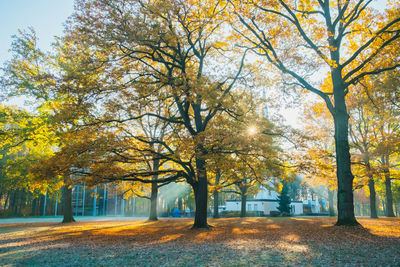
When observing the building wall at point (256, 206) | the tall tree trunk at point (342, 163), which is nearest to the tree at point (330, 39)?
the tall tree trunk at point (342, 163)

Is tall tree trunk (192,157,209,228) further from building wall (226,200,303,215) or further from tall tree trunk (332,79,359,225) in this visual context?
A: building wall (226,200,303,215)

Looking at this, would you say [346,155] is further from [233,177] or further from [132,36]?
[132,36]

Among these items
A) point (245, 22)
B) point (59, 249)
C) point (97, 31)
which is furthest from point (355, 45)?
point (59, 249)

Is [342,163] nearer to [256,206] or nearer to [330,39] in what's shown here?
[330,39]

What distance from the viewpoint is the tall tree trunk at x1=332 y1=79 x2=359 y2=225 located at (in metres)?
12.6

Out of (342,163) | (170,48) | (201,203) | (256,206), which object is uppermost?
(170,48)

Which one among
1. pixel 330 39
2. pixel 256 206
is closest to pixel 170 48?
pixel 330 39

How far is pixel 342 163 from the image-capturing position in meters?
13.3

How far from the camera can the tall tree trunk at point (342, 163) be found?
497 inches

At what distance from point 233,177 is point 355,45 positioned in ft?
33.7

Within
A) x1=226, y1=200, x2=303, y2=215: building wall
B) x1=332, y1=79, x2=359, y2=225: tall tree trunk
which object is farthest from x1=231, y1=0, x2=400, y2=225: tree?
x1=226, y1=200, x2=303, y2=215: building wall

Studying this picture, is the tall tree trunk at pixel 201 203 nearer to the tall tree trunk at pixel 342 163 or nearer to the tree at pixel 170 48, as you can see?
the tree at pixel 170 48

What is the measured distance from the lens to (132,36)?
1233 centimetres

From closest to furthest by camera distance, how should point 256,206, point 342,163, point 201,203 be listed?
1. point 342,163
2. point 201,203
3. point 256,206
